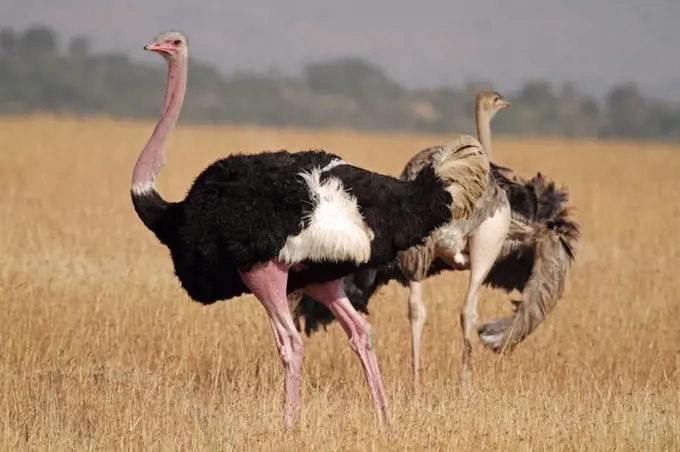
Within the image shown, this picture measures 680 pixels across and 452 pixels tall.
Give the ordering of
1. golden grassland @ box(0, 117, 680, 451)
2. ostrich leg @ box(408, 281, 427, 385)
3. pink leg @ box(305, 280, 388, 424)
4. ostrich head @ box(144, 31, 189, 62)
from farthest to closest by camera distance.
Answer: ostrich leg @ box(408, 281, 427, 385)
ostrich head @ box(144, 31, 189, 62)
pink leg @ box(305, 280, 388, 424)
golden grassland @ box(0, 117, 680, 451)

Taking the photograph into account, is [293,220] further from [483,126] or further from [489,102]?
[489,102]

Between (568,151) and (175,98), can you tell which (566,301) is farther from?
(568,151)

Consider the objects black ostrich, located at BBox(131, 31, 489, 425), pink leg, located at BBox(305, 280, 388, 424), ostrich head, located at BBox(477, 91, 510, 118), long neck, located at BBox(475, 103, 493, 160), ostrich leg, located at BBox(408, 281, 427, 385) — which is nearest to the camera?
black ostrich, located at BBox(131, 31, 489, 425)

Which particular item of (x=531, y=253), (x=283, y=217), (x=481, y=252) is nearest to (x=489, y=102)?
(x=531, y=253)

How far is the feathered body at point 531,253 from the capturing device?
27.3 ft

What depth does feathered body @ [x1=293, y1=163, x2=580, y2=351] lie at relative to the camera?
8.34 meters

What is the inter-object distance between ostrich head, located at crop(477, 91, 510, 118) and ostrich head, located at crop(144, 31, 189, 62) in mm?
3092

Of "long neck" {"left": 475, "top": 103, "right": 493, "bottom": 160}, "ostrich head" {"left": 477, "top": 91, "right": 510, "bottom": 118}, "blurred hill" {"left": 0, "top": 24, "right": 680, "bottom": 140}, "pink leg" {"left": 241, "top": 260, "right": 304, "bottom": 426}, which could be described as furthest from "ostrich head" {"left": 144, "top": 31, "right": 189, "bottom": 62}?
"blurred hill" {"left": 0, "top": 24, "right": 680, "bottom": 140}

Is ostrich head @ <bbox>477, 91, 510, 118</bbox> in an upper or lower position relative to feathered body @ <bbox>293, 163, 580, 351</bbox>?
upper

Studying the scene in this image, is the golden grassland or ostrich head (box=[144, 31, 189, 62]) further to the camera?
ostrich head (box=[144, 31, 189, 62])

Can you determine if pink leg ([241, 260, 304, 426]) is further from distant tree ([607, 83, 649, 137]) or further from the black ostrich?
distant tree ([607, 83, 649, 137])

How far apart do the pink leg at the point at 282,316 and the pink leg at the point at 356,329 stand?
30 centimetres

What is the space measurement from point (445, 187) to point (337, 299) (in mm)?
844

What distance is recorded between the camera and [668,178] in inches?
1023
